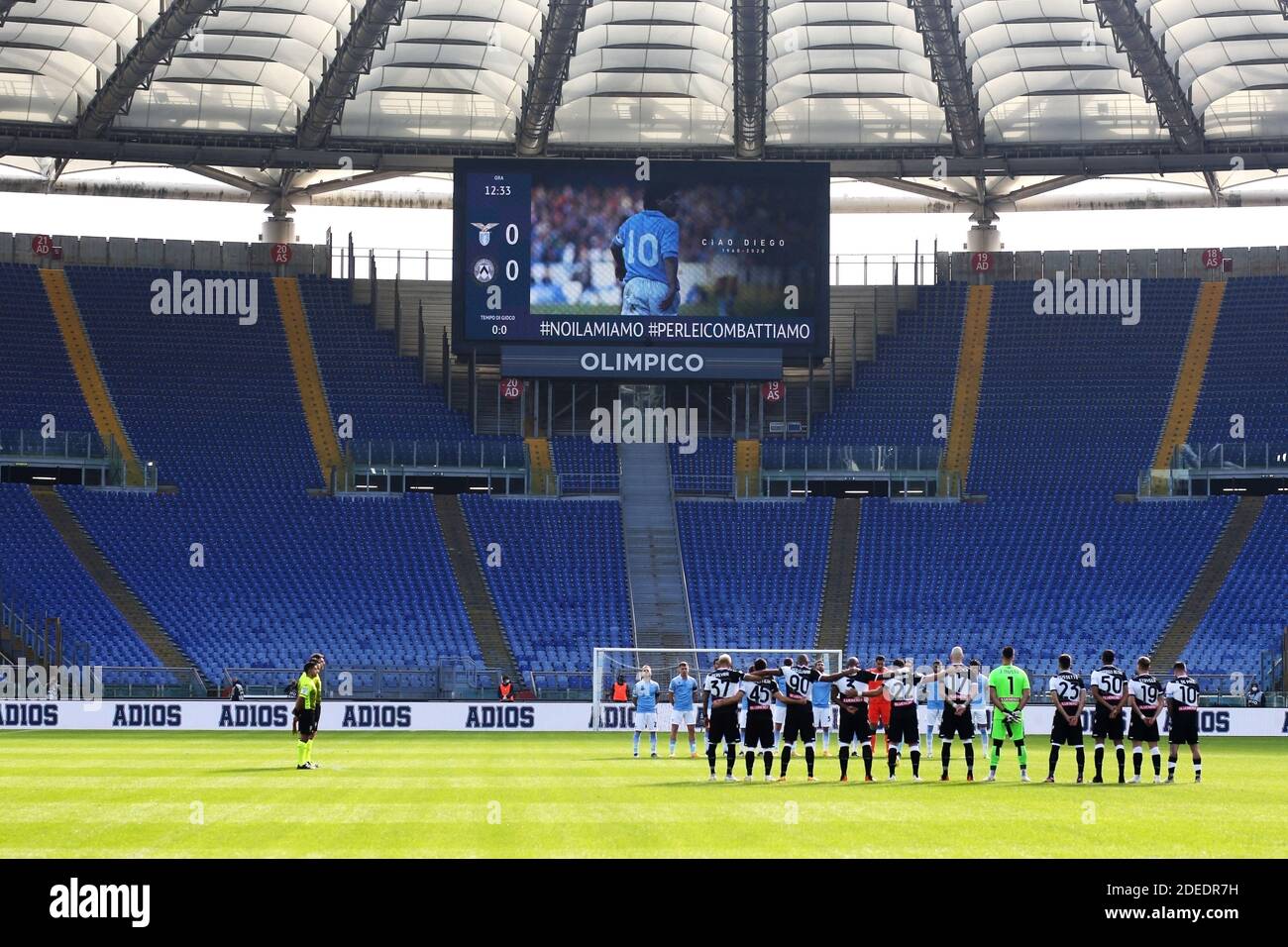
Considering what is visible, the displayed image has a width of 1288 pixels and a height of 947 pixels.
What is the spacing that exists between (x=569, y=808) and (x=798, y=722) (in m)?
5.45

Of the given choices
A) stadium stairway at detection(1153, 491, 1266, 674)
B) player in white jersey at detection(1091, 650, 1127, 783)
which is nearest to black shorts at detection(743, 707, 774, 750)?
player in white jersey at detection(1091, 650, 1127, 783)

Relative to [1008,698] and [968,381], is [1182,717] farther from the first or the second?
[968,381]

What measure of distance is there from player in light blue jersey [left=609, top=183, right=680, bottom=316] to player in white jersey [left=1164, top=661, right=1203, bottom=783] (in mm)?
34487

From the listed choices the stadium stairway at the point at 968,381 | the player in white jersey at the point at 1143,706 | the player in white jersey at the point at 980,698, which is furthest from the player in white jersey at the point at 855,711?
the stadium stairway at the point at 968,381

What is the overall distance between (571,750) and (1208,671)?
79.9 ft

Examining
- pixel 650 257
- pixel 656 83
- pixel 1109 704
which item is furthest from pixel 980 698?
pixel 656 83

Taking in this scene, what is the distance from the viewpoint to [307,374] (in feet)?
213

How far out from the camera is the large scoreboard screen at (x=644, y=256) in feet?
194

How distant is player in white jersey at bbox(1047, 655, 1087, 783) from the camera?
26.2 metres

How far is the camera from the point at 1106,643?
54.7m

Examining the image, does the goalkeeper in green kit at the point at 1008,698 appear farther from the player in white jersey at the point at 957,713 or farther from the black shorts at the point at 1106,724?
the black shorts at the point at 1106,724

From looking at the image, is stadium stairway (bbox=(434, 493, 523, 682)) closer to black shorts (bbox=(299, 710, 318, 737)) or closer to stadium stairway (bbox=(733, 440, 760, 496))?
stadium stairway (bbox=(733, 440, 760, 496))
